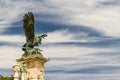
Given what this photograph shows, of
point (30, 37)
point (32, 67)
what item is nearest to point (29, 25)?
point (30, 37)

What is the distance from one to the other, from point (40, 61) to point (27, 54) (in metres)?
1.05

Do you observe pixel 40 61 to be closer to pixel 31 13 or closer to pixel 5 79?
pixel 31 13

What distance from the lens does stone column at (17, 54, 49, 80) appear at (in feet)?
85.9

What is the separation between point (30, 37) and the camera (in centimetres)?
2770

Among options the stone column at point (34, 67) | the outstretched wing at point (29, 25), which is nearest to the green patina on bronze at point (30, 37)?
the outstretched wing at point (29, 25)

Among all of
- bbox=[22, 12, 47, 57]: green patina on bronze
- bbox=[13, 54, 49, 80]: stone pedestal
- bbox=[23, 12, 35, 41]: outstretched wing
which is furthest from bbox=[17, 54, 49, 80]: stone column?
bbox=[23, 12, 35, 41]: outstretched wing

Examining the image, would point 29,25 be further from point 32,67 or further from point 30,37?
point 32,67

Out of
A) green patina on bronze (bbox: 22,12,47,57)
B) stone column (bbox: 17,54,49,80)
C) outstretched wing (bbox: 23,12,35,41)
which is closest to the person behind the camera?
stone column (bbox: 17,54,49,80)

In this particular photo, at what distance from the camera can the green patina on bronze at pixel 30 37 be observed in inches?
1058

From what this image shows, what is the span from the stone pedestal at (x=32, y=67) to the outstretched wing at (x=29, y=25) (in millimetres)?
1828

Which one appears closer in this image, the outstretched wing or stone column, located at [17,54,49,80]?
stone column, located at [17,54,49,80]

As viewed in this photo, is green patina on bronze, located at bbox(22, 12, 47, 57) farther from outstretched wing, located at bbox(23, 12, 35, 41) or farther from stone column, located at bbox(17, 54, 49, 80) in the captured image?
stone column, located at bbox(17, 54, 49, 80)

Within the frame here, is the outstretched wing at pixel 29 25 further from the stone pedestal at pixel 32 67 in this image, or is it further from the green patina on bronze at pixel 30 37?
the stone pedestal at pixel 32 67

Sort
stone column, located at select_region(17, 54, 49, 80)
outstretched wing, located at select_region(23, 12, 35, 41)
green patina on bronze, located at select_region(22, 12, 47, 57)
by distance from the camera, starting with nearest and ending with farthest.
A: stone column, located at select_region(17, 54, 49, 80) < green patina on bronze, located at select_region(22, 12, 47, 57) < outstretched wing, located at select_region(23, 12, 35, 41)
